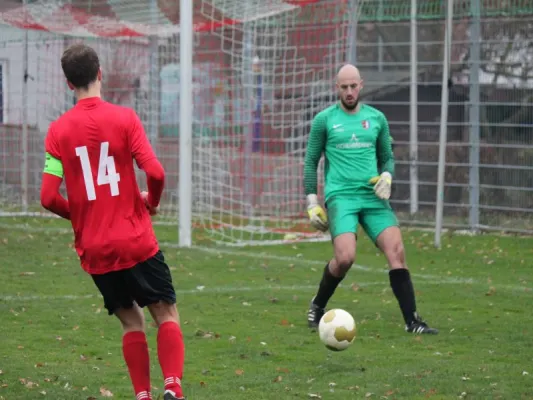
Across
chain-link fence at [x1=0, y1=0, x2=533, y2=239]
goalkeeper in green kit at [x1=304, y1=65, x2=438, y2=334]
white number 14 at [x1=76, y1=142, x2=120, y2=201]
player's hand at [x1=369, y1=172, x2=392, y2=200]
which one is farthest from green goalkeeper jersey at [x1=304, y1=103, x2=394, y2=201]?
chain-link fence at [x1=0, y1=0, x2=533, y2=239]

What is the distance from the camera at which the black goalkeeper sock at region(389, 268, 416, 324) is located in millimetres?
8680

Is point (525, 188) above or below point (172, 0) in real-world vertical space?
below

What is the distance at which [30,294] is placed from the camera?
1048cm

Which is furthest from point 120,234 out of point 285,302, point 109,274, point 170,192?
point 170,192

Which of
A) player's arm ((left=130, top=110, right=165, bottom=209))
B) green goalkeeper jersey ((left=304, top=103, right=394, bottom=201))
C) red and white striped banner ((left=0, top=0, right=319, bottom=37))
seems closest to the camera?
player's arm ((left=130, top=110, right=165, bottom=209))

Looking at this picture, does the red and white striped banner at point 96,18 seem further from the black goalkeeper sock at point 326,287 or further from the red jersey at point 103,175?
the red jersey at point 103,175

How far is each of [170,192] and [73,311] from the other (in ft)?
30.9

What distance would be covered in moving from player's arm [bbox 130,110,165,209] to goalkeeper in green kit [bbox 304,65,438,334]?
3138 mm

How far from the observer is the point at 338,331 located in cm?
712

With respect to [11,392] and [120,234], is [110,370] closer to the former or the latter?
[11,392]

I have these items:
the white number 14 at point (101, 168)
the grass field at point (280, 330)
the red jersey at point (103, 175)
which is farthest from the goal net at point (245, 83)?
the white number 14 at point (101, 168)

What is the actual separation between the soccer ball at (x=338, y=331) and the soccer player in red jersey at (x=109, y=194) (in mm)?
1454

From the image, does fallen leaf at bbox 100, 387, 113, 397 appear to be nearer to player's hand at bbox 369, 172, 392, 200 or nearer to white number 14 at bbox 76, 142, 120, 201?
white number 14 at bbox 76, 142, 120, 201

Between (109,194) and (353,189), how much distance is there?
334cm
